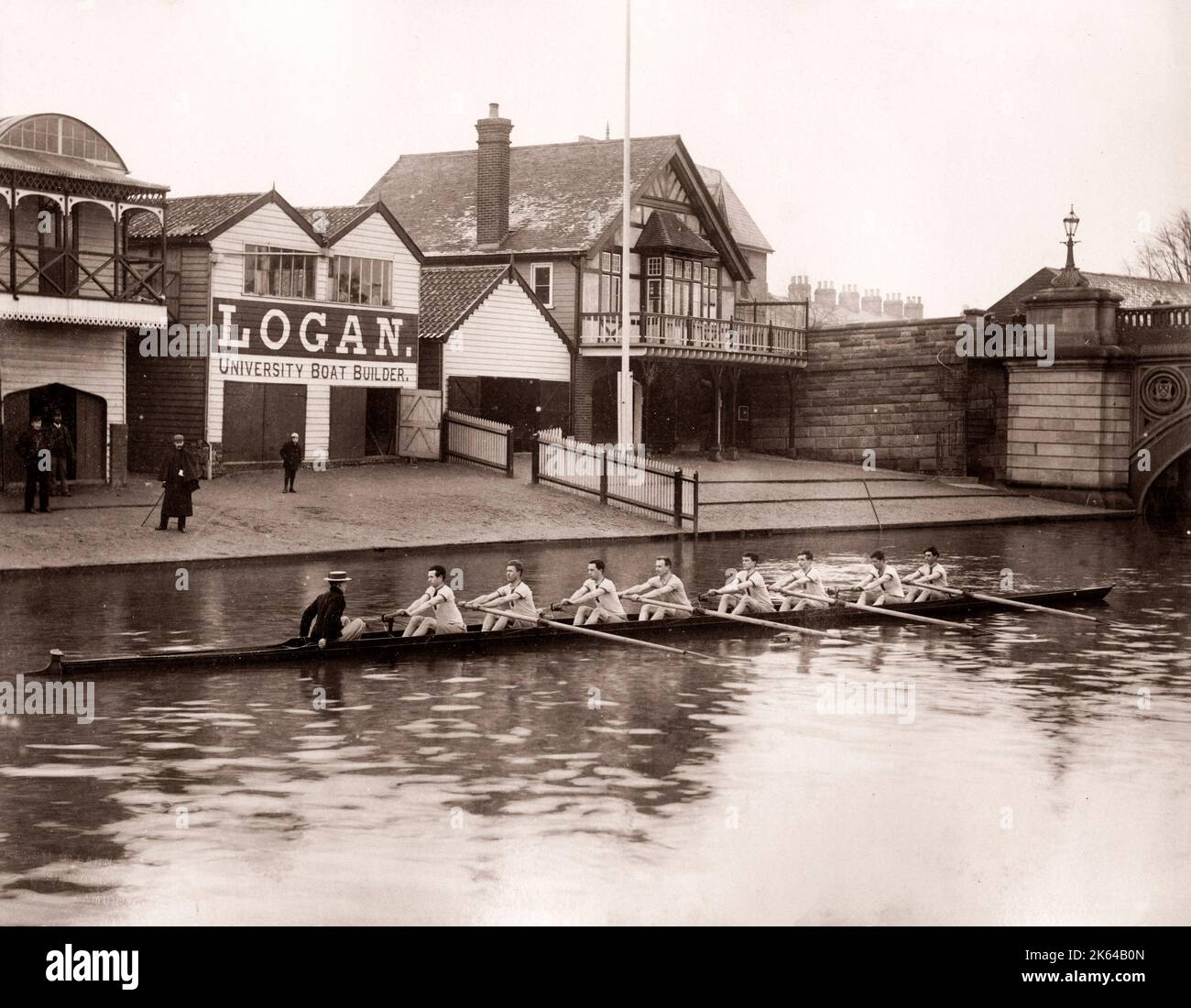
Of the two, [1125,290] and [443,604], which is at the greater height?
[1125,290]

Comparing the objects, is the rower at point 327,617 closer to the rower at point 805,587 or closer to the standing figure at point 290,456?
the rower at point 805,587

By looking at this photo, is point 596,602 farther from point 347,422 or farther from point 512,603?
point 347,422

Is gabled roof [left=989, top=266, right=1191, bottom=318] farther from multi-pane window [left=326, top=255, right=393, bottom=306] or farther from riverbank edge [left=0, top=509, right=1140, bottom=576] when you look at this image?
multi-pane window [left=326, top=255, right=393, bottom=306]

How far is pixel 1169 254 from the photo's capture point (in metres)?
64.9

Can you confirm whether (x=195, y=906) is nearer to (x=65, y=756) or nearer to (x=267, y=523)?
(x=65, y=756)

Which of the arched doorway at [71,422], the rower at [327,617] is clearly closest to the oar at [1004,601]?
the rower at [327,617]

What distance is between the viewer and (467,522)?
1293 inches

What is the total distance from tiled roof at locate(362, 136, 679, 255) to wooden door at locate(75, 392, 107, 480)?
53.5 feet

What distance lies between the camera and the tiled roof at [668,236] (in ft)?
156

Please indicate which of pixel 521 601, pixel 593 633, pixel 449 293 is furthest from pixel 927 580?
pixel 449 293

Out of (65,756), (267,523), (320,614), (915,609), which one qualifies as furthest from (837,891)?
(267,523)

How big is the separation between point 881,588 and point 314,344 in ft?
65.1

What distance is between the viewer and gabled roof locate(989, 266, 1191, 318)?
182 feet

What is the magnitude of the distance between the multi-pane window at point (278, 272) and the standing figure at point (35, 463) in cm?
935
